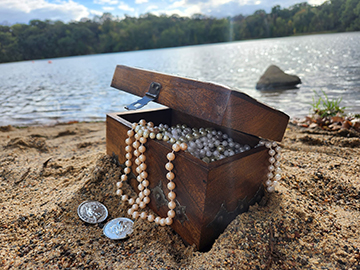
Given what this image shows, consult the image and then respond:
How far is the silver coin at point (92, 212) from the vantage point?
1.72m

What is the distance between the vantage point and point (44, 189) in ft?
7.12

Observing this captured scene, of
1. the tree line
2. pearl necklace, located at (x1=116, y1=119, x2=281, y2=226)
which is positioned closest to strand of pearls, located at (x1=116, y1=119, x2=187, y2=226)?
pearl necklace, located at (x1=116, y1=119, x2=281, y2=226)

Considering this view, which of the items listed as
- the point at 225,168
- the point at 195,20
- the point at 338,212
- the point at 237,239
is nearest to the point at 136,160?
the point at 225,168

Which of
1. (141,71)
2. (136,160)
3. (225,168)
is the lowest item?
(136,160)

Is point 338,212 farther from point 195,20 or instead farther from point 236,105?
point 195,20

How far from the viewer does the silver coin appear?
67.9 inches

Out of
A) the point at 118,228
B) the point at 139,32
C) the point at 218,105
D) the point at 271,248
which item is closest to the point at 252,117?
the point at 218,105

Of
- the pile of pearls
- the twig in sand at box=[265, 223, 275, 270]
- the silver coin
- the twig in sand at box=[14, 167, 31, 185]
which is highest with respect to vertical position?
the pile of pearls

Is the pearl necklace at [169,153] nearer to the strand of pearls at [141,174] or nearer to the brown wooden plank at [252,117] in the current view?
the strand of pearls at [141,174]

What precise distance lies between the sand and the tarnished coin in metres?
0.04

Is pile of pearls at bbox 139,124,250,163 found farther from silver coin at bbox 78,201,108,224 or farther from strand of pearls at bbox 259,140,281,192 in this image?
silver coin at bbox 78,201,108,224

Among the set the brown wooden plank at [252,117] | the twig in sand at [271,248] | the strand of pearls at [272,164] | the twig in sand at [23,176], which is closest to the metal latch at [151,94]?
the brown wooden plank at [252,117]

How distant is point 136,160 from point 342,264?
137cm

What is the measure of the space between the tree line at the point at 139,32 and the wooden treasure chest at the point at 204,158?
2467 cm
